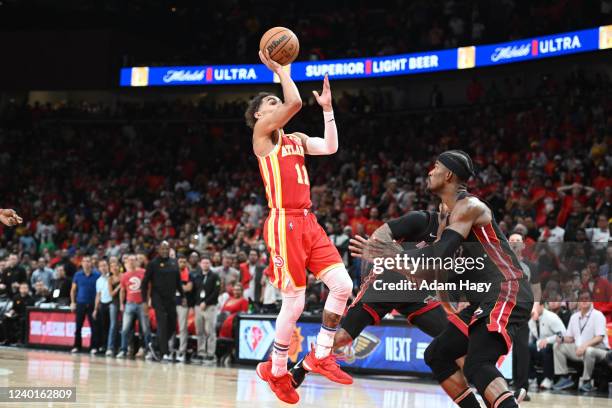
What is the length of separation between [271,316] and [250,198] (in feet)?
29.6

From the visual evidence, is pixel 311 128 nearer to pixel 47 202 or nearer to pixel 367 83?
pixel 367 83

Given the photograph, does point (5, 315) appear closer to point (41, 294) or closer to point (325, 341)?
point (41, 294)

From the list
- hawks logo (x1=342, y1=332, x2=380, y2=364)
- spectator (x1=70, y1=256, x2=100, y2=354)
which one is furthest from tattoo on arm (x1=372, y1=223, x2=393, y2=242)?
spectator (x1=70, y1=256, x2=100, y2=354)

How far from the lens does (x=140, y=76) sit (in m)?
29.8

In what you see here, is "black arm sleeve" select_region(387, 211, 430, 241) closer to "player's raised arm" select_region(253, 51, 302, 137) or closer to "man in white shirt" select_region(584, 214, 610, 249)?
"player's raised arm" select_region(253, 51, 302, 137)

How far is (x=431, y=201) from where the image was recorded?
66.6 feet

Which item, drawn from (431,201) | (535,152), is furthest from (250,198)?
(535,152)

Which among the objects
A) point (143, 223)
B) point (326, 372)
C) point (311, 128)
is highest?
point (311, 128)

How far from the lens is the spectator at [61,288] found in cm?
1998

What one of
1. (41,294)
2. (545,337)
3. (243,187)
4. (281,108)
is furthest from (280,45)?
(243,187)

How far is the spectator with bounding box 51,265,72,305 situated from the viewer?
20.0 meters

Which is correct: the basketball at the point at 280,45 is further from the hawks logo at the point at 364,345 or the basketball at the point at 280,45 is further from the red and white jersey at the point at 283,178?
the hawks logo at the point at 364,345

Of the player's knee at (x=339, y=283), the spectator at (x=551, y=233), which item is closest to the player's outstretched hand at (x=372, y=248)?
the player's knee at (x=339, y=283)

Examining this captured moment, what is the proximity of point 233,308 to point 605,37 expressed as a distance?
10.9m
